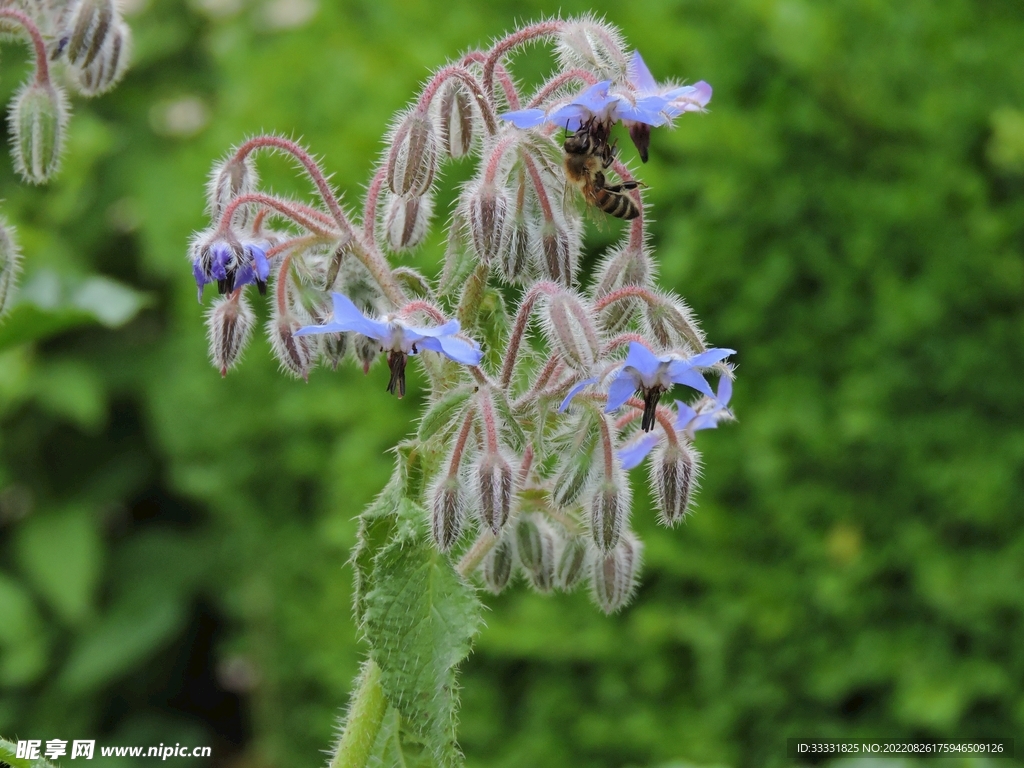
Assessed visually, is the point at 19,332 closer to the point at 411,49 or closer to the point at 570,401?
the point at 570,401

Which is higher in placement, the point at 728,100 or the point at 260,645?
the point at 728,100

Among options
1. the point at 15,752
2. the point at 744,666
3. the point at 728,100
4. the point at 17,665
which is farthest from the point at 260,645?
the point at 15,752

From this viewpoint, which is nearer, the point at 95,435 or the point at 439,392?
the point at 439,392

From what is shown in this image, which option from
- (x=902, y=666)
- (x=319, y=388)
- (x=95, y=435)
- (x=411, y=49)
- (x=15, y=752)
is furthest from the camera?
(x=95, y=435)

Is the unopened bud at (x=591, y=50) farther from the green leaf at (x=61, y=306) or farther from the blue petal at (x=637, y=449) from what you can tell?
the green leaf at (x=61, y=306)

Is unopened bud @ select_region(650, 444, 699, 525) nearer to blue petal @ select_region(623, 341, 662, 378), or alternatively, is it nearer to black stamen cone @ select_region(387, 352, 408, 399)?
blue petal @ select_region(623, 341, 662, 378)

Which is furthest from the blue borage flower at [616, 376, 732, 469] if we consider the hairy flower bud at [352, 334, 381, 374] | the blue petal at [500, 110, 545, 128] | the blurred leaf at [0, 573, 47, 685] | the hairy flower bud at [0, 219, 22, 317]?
the blurred leaf at [0, 573, 47, 685]

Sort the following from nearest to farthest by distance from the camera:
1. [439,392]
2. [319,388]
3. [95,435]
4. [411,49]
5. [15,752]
Answer: [15,752]
[439,392]
[411,49]
[319,388]
[95,435]
